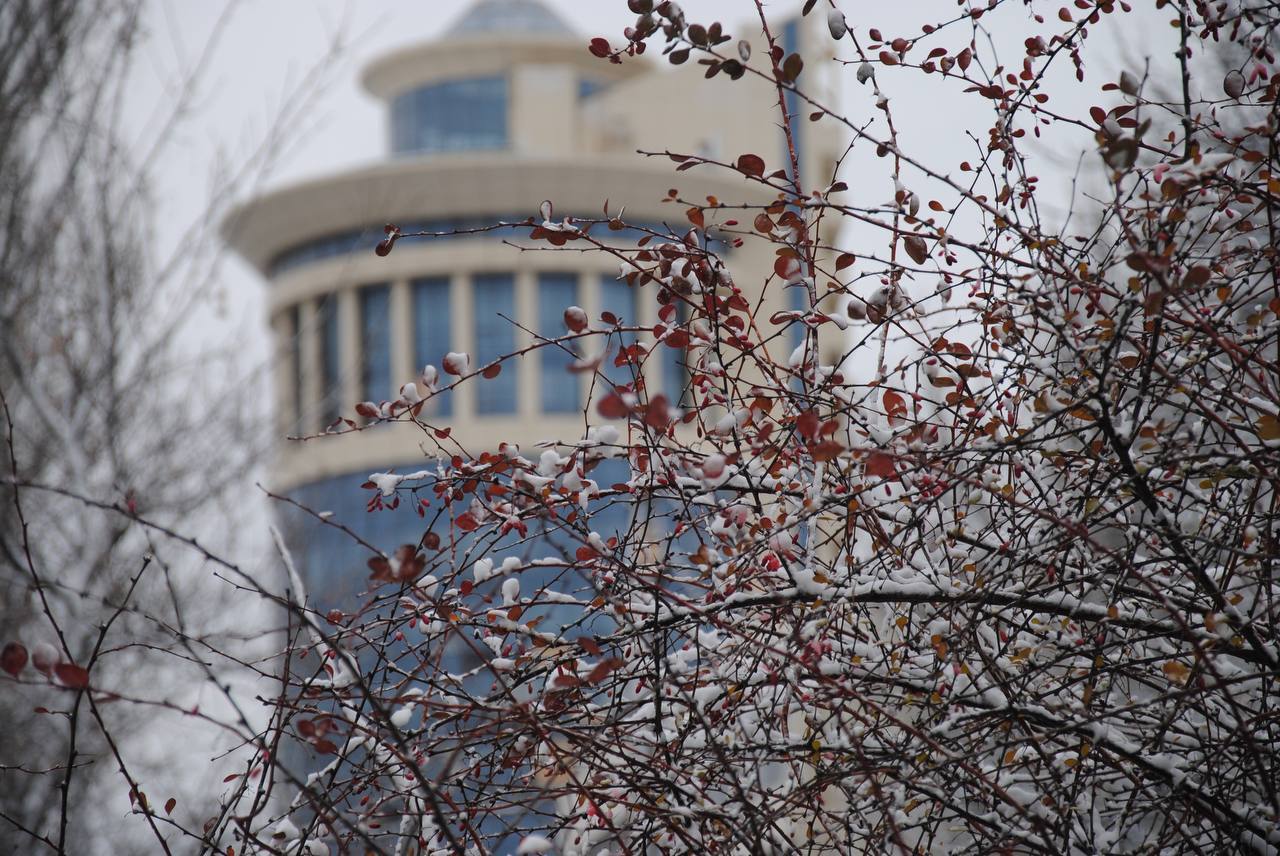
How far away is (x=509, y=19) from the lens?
3184 cm

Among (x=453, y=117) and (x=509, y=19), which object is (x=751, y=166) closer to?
(x=453, y=117)

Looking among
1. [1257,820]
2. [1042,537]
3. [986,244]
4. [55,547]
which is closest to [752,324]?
[986,244]

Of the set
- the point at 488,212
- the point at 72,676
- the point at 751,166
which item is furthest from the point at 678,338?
the point at 488,212

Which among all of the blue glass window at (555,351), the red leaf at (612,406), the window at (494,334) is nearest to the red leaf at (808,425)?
the red leaf at (612,406)

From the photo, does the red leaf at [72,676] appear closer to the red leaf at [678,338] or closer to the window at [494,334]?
the red leaf at [678,338]

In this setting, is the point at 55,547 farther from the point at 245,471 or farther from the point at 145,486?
the point at 245,471

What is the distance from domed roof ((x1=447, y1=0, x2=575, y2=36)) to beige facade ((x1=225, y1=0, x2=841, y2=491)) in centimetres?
110

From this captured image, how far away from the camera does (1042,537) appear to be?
228cm

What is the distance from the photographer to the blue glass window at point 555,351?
26.5m

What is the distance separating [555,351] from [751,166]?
24.3 meters

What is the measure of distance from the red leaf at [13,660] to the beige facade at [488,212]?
23.3 m

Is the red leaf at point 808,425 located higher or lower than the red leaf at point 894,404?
lower

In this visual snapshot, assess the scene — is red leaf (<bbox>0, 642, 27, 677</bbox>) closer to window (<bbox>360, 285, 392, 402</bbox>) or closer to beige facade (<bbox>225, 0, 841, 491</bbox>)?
beige facade (<bbox>225, 0, 841, 491</bbox>)

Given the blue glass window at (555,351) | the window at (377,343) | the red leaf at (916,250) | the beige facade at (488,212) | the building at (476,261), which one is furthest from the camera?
the window at (377,343)
